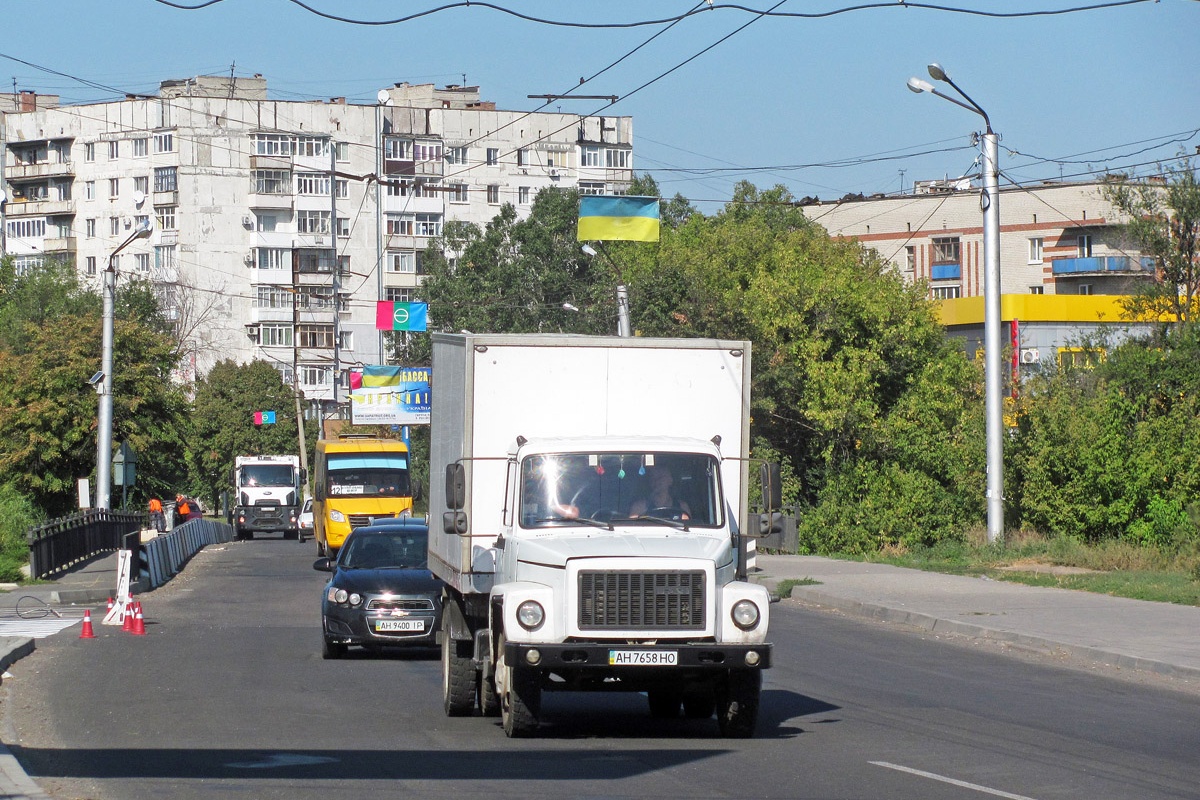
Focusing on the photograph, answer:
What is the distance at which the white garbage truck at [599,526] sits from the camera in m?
10.2

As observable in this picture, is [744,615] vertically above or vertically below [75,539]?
above

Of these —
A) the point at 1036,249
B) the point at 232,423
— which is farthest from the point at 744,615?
the point at 232,423

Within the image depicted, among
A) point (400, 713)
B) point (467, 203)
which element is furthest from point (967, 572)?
point (467, 203)

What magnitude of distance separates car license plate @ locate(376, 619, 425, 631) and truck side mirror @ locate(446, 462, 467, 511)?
207 inches

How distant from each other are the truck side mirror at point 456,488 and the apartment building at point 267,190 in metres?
86.4

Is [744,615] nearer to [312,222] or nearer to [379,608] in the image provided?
[379,608]

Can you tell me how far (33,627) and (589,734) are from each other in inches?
→ 469

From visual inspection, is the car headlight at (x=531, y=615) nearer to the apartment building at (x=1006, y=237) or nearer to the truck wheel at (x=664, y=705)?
the truck wheel at (x=664, y=705)

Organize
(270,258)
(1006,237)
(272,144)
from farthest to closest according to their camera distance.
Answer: (270,258) → (272,144) → (1006,237)

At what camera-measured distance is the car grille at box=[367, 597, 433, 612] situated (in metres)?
16.0

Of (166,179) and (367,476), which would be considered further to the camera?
(166,179)

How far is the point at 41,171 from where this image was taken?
10962 centimetres

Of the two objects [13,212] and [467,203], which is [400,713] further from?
[13,212]

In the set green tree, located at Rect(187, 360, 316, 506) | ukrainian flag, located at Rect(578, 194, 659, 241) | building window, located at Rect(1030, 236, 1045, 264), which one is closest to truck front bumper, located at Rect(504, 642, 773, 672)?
ukrainian flag, located at Rect(578, 194, 659, 241)
